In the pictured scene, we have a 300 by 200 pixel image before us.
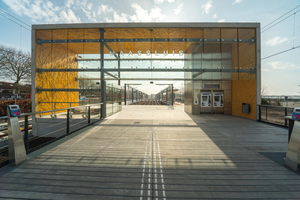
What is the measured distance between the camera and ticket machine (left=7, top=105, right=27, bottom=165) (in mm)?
2707

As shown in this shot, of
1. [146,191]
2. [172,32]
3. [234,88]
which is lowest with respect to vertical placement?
[146,191]

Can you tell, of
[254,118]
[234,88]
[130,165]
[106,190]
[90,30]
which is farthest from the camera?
[234,88]

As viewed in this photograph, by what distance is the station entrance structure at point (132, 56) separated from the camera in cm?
942

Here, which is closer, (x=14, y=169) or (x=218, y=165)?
(x=14, y=169)

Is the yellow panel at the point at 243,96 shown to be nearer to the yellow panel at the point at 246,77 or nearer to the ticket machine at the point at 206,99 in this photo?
the yellow panel at the point at 246,77

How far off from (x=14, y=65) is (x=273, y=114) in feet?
92.8

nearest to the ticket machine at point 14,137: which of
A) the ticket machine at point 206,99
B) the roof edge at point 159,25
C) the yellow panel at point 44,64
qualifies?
the roof edge at point 159,25

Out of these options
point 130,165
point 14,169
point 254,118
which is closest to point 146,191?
point 130,165

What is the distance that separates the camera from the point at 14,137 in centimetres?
273

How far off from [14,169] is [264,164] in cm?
490

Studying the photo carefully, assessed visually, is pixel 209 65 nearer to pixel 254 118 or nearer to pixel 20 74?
pixel 254 118

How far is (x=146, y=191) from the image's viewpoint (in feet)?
7.13

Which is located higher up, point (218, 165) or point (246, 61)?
point (246, 61)

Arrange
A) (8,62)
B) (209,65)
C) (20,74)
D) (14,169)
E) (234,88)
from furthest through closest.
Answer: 1. (20,74)
2. (8,62)
3. (234,88)
4. (209,65)
5. (14,169)
